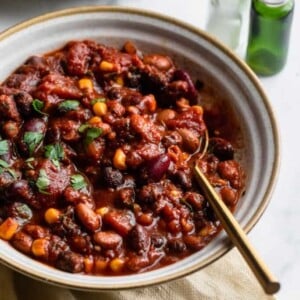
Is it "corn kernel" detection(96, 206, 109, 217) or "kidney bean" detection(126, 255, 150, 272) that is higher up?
"corn kernel" detection(96, 206, 109, 217)

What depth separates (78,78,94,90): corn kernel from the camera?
10.2 ft

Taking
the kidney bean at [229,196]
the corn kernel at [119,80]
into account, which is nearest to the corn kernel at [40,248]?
the kidney bean at [229,196]

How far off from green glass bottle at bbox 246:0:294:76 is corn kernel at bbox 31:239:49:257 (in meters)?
1.27

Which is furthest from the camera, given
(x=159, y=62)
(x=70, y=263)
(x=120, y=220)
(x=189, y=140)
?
(x=159, y=62)

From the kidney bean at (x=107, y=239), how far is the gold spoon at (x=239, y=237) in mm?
330

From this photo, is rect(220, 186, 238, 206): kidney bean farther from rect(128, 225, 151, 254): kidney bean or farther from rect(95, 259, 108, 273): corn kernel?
rect(95, 259, 108, 273): corn kernel

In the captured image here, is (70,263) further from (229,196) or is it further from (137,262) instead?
(229,196)

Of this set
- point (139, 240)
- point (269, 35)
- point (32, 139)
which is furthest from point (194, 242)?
point (269, 35)

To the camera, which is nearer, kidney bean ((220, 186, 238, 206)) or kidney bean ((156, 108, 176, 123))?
kidney bean ((220, 186, 238, 206))

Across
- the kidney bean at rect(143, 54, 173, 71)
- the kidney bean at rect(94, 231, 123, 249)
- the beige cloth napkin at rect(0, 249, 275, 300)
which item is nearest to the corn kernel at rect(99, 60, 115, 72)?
the kidney bean at rect(143, 54, 173, 71)

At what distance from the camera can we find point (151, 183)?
2838 millimetres

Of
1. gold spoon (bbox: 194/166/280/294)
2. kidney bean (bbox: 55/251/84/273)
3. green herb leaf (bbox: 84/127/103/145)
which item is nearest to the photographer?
gold spoon (bbox: 194/166/280/294)

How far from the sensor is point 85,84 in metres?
3.11

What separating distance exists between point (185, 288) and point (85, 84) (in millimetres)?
836
